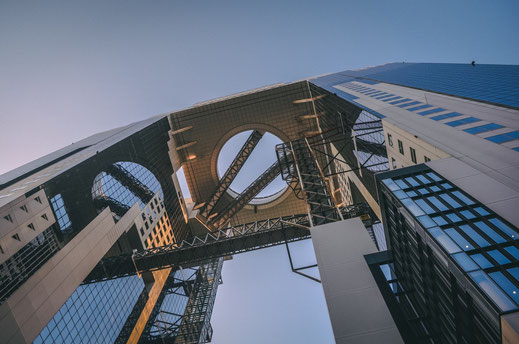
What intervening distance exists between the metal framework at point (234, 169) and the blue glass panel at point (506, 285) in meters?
50.5

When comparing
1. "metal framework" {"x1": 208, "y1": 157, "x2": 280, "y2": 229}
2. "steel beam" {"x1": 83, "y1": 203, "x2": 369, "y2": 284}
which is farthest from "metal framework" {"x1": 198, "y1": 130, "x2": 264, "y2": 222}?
"steel beam" {"x1": 83, "y1": 203, "x2": 369, "y2": 284}

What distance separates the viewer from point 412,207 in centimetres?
1302

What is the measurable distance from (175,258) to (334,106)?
98.7 ft

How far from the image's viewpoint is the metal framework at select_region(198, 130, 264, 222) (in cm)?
5809

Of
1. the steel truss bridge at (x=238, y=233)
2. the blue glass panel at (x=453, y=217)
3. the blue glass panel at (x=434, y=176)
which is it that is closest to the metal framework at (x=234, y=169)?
the steel truss bridge at (x=238, y=233)

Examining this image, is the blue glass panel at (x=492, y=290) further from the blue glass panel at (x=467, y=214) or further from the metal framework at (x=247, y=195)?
the metal framework at (x=247, y=195)

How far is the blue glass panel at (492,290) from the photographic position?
751cm

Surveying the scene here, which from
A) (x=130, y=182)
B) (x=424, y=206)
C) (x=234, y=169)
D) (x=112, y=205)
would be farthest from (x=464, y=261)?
(x=234, y=169)

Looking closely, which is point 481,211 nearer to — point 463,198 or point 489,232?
point 463,198

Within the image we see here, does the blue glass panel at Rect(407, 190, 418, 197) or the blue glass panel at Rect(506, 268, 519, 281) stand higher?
the blue glass panel at Rect(407, 190, 418, 197)

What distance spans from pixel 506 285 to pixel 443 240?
8.11 ft

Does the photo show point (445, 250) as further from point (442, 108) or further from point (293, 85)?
point (293, 85)

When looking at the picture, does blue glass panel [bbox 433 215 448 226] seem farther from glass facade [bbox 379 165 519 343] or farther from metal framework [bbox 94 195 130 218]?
metal framework [bbox 94 195 130 218]

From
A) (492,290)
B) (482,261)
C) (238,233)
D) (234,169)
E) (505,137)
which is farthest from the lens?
(234,169)
